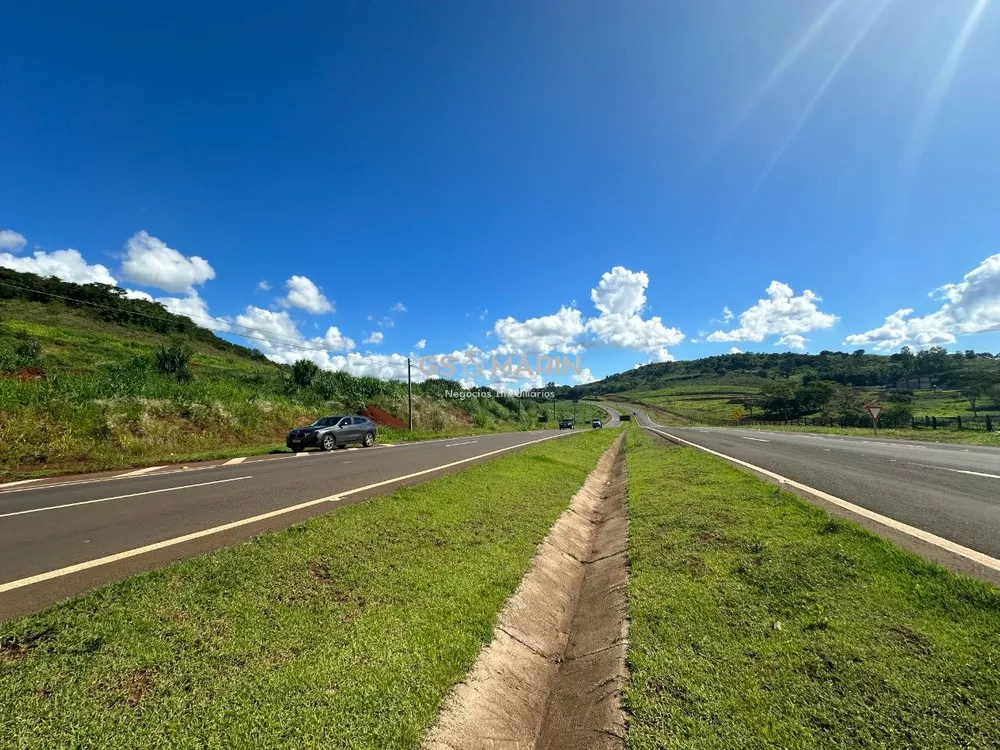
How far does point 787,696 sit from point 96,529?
8.65 metres

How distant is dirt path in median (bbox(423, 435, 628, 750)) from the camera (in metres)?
2.90

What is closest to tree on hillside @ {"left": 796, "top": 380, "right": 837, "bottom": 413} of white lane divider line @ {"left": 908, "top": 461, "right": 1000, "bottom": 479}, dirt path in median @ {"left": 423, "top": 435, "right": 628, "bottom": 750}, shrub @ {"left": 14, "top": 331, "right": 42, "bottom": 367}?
white lane divider line @ {"left": 908, "top": 461, "right": 1000, "bottom": 479}

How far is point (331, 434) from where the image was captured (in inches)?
824

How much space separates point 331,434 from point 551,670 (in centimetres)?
1905

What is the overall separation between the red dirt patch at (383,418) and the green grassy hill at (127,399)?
738 mm

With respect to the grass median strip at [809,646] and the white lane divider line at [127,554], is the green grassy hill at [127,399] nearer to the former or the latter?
the white lane divider line at [127,554]

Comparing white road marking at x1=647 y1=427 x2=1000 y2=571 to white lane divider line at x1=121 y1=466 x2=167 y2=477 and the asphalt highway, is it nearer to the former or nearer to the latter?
the asphalt highway

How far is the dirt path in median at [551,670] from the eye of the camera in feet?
9.52

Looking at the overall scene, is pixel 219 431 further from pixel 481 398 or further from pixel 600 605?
pixel 481 398

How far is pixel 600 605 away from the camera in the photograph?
495 cm

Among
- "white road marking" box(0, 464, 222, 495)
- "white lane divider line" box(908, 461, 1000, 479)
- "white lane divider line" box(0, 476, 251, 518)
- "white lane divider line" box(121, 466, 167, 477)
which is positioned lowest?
"white lane divider line" box(908, 461, 1000, 479)

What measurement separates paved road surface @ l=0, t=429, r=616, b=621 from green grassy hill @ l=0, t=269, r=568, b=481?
4.98 metres

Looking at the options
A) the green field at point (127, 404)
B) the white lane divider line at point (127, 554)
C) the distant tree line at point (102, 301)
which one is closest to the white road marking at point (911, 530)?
the white lane divider line at point (127, 554)

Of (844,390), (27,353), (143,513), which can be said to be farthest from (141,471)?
(844,390)
